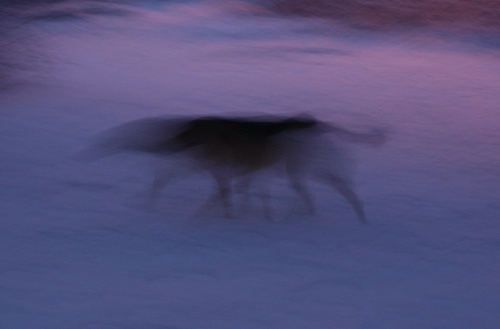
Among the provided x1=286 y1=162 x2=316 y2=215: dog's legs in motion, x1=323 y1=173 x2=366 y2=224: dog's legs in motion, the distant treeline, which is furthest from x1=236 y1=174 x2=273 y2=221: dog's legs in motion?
the distant treeline

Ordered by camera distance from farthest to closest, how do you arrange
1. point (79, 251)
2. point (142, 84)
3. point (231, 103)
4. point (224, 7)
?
point (224, 7)
point (142, 84)
point (231, 103)
point (79, 251)

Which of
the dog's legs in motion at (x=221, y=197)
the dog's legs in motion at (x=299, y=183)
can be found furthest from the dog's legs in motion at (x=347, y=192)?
the dog's legs in motion at (x=221, y=197)

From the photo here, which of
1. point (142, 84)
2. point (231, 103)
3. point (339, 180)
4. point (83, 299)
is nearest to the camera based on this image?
point (83, 299)

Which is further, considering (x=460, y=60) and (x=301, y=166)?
(x=460, y=60)

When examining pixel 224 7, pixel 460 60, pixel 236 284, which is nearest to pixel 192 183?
pixel 236 284

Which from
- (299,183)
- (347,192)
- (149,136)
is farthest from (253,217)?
(149,136)

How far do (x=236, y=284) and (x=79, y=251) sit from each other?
82 cm

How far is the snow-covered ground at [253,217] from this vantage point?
3250 mm

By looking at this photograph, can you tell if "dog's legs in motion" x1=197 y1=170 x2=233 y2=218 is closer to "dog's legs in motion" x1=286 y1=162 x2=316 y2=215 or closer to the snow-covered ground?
the snow-covered ground

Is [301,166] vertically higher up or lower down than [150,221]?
higher up

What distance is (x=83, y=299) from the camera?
3230 mm

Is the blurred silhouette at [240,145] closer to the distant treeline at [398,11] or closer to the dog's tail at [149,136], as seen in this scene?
the dog's tail at [149,136]

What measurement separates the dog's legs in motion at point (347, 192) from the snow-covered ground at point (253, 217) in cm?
7

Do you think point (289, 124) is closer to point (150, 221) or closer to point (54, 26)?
point (150, 221)
